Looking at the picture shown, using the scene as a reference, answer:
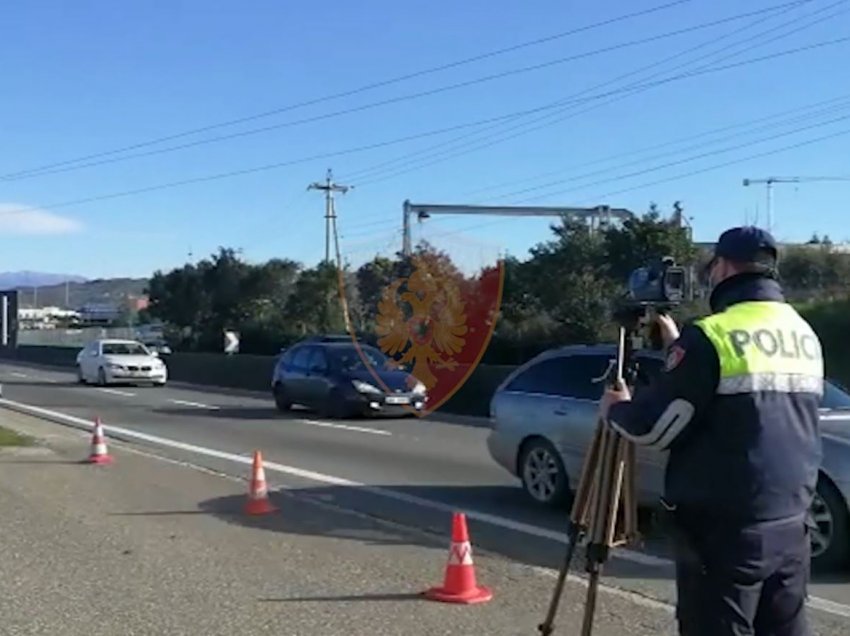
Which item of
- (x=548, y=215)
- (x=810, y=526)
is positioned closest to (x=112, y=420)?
(x=810, y=526)

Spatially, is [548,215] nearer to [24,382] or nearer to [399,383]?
[24,382]

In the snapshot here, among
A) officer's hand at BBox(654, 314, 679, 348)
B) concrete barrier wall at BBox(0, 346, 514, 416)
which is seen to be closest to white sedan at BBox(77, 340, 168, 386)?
concrete barrier wall at BBox(0, 346, 514, 416)

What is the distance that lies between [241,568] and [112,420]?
592 inches

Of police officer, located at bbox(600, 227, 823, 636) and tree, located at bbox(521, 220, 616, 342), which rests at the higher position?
tree, located at bbox(521, 220, 616, 342)

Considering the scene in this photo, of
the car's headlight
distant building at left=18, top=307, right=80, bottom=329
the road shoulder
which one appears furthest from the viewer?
distant building at left=18, top=307, right=80, bottom=329

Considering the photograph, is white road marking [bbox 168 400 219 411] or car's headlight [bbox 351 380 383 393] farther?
white road marking [bbox 168 400 219 411]

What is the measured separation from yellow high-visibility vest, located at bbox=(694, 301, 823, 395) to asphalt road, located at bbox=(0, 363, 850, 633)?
358cm

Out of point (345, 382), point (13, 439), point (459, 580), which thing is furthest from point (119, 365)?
point (459, 580)

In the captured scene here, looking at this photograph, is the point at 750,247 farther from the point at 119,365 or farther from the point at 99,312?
the point at 99,312

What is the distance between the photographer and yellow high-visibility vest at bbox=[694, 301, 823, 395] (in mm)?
3576

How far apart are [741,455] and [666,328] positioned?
0.66 m

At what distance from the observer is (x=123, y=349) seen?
36.1 m

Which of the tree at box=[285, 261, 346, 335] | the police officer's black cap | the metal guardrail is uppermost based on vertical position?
the tree at box=[285, 261, 346, 335]

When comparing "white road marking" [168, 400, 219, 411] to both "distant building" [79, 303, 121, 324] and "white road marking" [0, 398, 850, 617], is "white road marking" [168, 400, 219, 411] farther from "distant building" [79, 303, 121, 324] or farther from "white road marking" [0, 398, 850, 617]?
"distant building" [79, 303, 121, 324]
